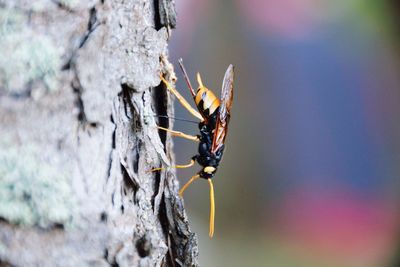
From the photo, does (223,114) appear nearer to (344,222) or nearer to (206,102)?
(206,102)

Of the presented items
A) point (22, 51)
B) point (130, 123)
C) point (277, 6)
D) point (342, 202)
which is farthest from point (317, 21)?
point (22, 51)

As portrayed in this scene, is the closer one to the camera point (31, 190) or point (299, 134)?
point (31, 190)

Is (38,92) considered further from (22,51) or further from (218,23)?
(218,23)

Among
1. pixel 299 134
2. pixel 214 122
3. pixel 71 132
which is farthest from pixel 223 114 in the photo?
pixel 299 134

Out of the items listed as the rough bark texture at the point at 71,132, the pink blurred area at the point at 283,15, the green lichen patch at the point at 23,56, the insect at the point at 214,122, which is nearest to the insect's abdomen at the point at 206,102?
the insect at the point at 214,122

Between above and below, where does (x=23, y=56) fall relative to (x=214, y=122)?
above

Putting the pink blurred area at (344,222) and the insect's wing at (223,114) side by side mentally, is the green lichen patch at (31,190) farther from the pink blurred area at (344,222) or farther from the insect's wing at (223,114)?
the pink blurred area at (344,222)
